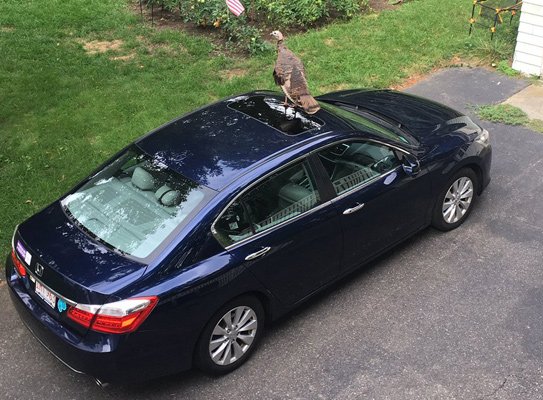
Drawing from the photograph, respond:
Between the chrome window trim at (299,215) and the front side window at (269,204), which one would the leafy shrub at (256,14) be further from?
the front side window at (269,204)

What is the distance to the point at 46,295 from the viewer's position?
12.7 feet

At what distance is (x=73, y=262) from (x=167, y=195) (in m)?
0.76

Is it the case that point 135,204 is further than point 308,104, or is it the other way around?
point 308,104

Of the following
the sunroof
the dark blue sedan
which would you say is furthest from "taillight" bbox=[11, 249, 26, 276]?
the sunroof

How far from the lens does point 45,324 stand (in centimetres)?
383

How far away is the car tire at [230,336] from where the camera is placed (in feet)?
13.0

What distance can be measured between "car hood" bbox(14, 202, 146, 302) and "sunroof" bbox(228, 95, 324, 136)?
1605 millimetres

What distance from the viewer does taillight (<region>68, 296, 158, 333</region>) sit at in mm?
3553

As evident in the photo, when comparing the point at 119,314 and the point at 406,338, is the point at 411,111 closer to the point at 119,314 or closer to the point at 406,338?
the point at 406,338

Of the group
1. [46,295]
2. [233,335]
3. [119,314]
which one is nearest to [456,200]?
[233,335]

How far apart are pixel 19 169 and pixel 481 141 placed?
195 inches

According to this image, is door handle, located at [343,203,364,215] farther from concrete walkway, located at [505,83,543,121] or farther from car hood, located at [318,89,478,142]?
concrete walkway, located at [505,83,543,121]

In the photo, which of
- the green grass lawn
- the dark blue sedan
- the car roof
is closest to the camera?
the dark blue sedan

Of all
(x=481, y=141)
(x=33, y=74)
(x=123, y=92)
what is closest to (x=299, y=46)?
(x=123, y=92)
